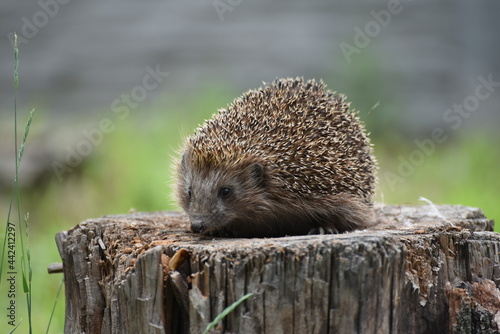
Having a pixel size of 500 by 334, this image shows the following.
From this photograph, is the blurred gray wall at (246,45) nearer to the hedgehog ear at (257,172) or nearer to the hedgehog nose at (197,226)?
the hedgehog ear at (257,172)

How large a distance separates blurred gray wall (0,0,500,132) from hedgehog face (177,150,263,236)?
26.7 ft

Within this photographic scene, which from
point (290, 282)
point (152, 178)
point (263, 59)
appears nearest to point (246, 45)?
point (263, 59)

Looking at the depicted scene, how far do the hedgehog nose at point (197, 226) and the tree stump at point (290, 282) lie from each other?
0.06 metres

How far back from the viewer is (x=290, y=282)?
3547 millimetres

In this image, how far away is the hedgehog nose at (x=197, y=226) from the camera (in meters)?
4.55

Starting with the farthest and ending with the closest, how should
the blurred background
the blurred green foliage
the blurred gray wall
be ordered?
the blurred gray wall < the blurred background < the blurred green foliage

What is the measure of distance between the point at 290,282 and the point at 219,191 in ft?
5.04

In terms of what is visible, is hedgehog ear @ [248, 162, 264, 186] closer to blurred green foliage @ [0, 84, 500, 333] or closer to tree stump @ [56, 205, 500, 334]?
tree stump @ [56, 205, 500, 334]

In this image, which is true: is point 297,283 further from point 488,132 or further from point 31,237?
point 488,132

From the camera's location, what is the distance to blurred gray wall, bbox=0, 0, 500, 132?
13.1 m

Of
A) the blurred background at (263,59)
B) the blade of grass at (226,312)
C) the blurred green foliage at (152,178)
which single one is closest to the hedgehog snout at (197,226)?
the blade of grass at (226,312)

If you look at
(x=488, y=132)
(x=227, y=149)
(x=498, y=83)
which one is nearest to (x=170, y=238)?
(x=227, y=149)

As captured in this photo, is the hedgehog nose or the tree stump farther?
the hedgehog nose

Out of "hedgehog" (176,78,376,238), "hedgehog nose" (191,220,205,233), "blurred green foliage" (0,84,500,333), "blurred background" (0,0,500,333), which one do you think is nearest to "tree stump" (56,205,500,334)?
"hedgehog nose" (191,220,205,233)
